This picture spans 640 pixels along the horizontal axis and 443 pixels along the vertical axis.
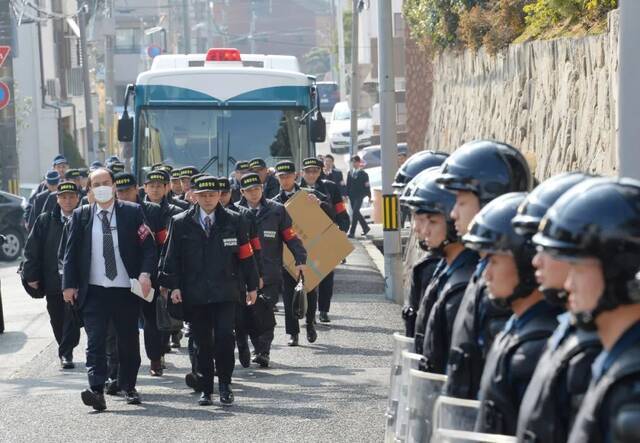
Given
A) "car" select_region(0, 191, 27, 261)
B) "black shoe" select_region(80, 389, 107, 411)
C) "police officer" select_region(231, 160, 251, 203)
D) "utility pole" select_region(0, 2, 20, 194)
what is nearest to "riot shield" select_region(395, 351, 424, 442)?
"black shoe" select_region(80, 389, 107, 411)

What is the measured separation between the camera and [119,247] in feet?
38.2

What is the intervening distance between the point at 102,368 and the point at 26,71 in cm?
4755

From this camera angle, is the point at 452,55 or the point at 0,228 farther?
the point at 0,228

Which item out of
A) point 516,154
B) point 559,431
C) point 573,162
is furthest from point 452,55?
point 559,431

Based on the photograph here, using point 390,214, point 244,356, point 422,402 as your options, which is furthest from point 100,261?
point 390,214

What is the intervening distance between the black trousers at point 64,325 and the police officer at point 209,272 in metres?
1.97

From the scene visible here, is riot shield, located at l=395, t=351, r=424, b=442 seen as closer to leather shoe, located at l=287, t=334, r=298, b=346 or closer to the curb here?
leather shoe, located at l=287, t=334, r=298, b=346

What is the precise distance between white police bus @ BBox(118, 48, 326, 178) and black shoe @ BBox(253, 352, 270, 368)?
6209 mm

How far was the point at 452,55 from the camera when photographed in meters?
20.9

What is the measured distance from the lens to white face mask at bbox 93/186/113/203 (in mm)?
11656

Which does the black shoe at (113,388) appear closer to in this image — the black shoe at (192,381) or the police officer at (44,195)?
the black shoe at (192,381)

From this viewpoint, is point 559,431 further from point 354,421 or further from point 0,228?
point 0,228

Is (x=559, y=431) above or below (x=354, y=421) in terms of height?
above

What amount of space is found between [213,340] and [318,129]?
815 centimetres
